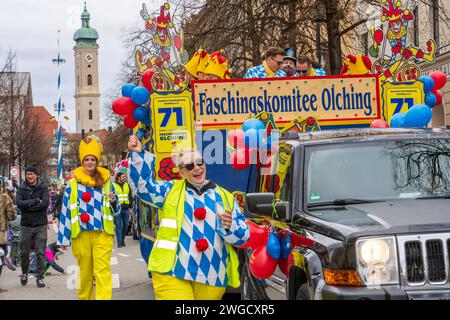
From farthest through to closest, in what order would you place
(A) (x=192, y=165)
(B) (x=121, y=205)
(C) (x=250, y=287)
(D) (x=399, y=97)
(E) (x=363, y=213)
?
(B) (x=121, y=205) → (D) (x=399, y=97) → (C) (x=250, y=287) → (A) (x=192, y=165) → (E) (x=363, y=213)

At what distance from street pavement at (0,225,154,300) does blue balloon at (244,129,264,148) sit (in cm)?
276

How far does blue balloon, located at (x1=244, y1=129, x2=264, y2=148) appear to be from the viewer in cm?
858

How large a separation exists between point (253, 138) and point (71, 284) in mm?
5290

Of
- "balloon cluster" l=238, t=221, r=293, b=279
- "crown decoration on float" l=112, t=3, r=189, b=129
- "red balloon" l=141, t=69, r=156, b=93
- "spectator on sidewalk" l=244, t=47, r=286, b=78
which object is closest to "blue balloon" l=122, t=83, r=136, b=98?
"crown decoration on float" l=112, t=3, r=189, b=129

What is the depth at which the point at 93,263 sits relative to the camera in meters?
9.37

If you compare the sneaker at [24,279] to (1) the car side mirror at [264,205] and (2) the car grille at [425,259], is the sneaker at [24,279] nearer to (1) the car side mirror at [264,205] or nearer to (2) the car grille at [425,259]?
(1) the car side mirror at [264,205]

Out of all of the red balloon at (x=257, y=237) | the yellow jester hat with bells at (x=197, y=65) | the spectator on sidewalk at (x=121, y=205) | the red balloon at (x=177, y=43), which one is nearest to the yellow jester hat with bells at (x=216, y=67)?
the yellow jester hat with bells at (x=197, y=65)

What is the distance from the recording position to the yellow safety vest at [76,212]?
9.40 metres

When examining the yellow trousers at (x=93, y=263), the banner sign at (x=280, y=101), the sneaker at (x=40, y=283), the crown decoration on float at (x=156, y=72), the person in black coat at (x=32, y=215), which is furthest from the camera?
the person in black coat at (x=32, y=215)

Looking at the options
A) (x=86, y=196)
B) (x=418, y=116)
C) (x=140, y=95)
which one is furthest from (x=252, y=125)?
(x=140, y=95)

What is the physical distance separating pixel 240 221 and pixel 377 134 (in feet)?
4.79

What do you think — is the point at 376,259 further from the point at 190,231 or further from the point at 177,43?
the point at 177,43

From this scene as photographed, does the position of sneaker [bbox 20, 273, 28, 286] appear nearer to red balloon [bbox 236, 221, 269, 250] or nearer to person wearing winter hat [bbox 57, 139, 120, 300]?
person wearing winter hat [bbox 57, 139, 120, 300]

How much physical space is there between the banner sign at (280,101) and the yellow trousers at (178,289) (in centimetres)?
415
